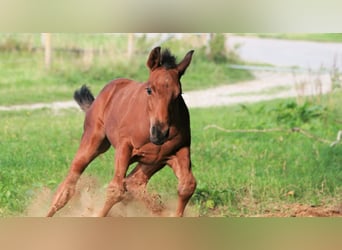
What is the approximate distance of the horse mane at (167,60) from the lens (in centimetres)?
694

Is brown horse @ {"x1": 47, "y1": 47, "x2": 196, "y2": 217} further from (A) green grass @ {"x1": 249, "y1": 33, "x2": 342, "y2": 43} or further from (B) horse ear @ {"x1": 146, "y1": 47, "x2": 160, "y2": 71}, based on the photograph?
(A) green grass @ {"x1": 249, "y1": 33, "x2": 342, "y2": 43}

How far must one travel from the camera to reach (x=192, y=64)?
7.48 meters

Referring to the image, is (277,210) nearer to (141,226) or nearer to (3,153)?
(141,226)

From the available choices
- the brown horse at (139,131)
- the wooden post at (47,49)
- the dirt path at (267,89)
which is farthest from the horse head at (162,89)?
the wooden post at (47,49)

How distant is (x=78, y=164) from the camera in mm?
7332

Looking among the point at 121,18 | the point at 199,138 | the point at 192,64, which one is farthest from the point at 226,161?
the point at 121,18

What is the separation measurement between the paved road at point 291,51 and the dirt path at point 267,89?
0.28 feet

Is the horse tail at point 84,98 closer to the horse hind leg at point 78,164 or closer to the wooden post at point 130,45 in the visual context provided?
the horse hind leg at point 78,164

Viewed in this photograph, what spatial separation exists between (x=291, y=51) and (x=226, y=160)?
0.89 meters

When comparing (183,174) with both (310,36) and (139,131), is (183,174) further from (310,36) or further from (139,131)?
(310,36)

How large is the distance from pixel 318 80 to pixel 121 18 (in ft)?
4.81

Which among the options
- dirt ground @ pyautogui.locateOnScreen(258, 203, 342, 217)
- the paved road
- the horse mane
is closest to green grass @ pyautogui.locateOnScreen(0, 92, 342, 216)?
dirt ground @ pyautogui.locateOnScreen(258, 203, 342, 217)

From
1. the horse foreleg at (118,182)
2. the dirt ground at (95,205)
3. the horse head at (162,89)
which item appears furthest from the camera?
the dirt ground at (95,205)

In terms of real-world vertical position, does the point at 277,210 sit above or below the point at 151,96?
below
